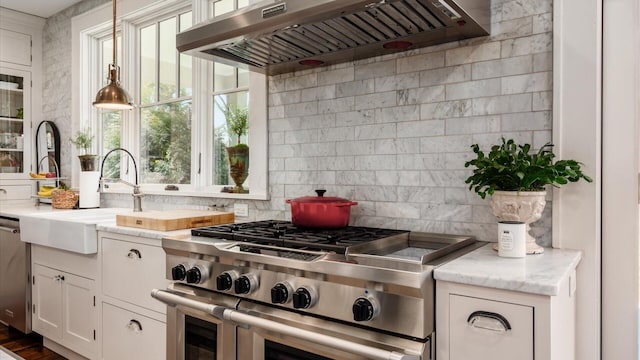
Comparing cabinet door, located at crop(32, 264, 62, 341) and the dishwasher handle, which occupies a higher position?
the dishwasher handle

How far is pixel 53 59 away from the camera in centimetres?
452

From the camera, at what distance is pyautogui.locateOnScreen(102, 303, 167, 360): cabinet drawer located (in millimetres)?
2254

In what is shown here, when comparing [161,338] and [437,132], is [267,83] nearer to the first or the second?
[437,132]

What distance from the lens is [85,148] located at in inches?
159

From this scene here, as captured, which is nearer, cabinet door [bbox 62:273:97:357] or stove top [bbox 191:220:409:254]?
stove top [bbox 191:220:409:254]

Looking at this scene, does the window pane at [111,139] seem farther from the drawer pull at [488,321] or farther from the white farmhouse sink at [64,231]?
the drawer pull at [488,321]

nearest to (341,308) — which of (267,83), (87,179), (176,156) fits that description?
(267,83)

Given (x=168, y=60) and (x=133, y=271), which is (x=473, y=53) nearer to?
(x=133, y=271)

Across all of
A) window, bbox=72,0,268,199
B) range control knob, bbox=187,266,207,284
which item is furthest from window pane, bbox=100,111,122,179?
range control knob, bbox=187,266,207,284

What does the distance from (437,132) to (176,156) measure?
Answer: 6.98 feet

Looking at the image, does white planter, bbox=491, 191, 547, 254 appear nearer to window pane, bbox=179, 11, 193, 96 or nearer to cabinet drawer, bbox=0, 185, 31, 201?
window pane, bbox=179, 11, 193, 96

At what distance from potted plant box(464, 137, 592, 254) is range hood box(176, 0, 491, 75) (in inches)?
21.1

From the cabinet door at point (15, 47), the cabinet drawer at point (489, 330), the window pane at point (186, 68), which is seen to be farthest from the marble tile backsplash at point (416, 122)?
the cabinet door at point (15, 47)

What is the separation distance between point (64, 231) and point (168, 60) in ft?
4.82
